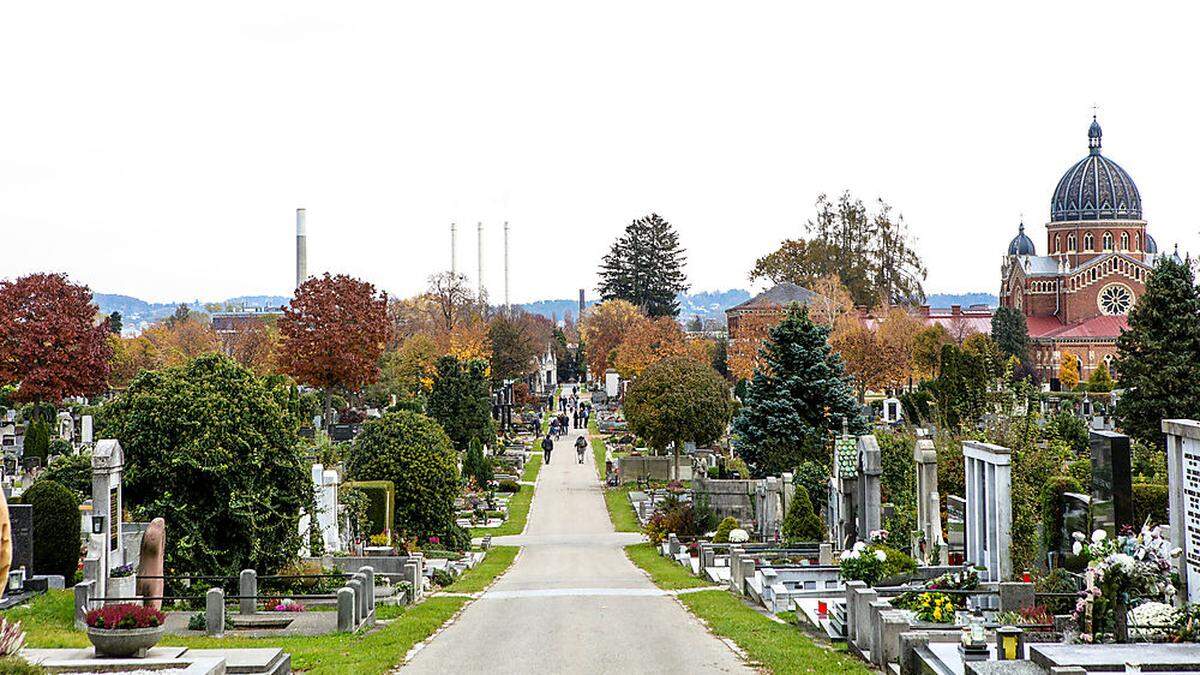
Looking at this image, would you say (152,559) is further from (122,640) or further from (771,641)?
(771,641)

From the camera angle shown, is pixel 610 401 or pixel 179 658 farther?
pixel 610 401

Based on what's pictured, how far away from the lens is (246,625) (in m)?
19.7

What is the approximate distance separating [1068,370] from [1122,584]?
7932 cm

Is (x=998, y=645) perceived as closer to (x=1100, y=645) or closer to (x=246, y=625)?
(x=1100, y=645)

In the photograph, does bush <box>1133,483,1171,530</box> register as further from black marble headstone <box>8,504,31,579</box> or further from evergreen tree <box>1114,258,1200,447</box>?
black marble headstone <box>8,504,31,579</box>

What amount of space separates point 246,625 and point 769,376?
2516 centimetres

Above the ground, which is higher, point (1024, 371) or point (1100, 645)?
point (1024, 371)

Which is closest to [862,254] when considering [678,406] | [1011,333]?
[1011,333]

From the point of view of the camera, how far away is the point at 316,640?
1838cm

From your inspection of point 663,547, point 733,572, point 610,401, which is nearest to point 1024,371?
point 610,401

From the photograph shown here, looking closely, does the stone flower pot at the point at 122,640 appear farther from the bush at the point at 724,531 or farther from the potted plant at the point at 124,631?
the bush at the point at 724,531

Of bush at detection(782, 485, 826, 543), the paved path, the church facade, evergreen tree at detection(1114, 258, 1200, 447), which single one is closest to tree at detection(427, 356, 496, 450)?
the paved path

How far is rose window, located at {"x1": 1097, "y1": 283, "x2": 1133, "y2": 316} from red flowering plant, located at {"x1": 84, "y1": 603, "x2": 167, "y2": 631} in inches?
3770

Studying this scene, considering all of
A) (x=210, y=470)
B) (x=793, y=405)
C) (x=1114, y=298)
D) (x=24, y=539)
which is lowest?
(x=24, y=539)
